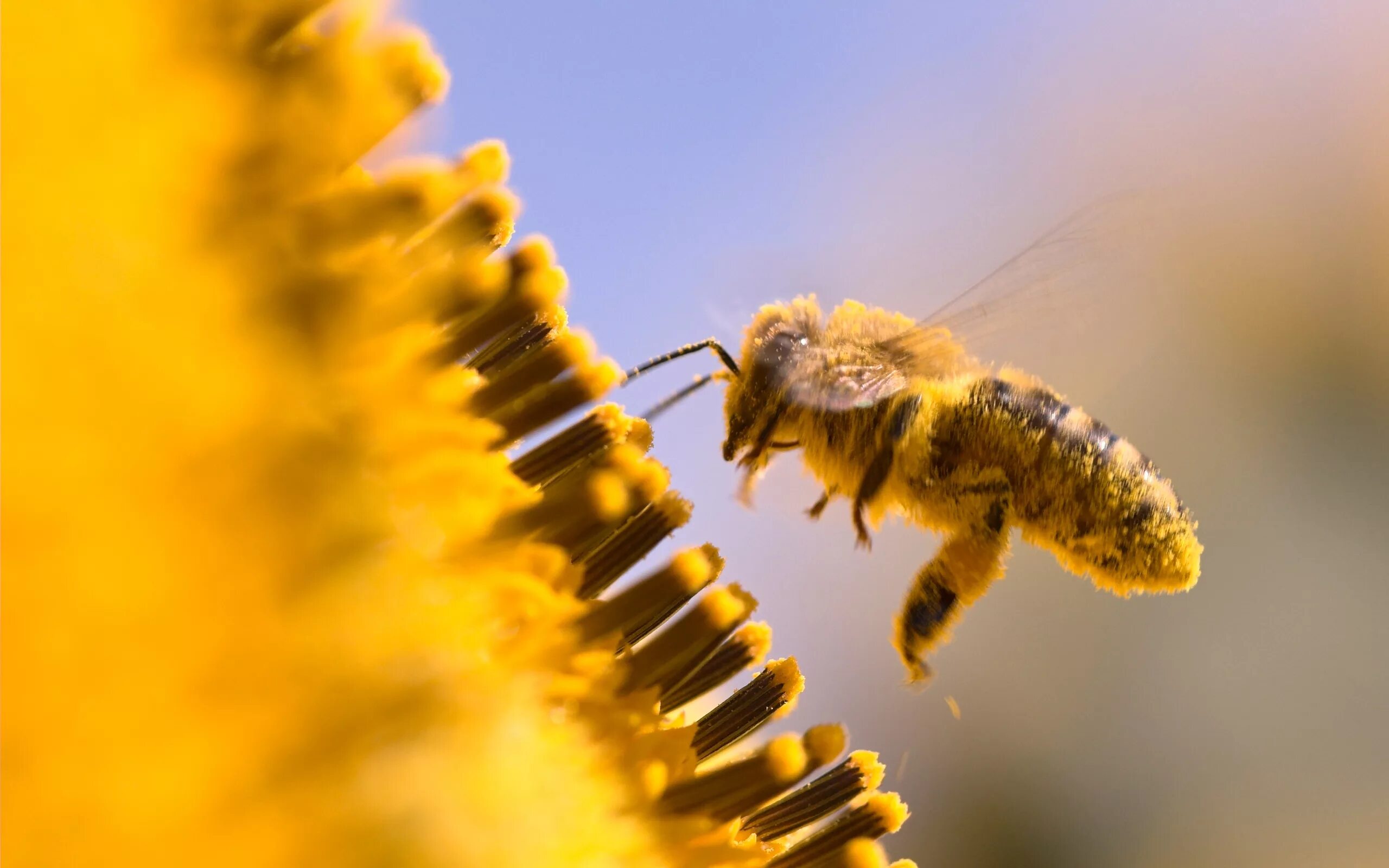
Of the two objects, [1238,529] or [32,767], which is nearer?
[32,767]

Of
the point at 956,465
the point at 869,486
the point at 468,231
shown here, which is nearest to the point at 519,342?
the point at 468,231

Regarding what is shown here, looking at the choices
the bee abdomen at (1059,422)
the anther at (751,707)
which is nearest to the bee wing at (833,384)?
the bee abdomen at (1059,422)

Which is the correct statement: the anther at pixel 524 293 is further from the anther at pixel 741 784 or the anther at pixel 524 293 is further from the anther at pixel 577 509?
the anther at pixel 741 784

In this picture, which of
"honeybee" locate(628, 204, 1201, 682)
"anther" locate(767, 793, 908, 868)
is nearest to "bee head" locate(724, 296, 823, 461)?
"honeybee" locate(628, 204, 1201, 682)

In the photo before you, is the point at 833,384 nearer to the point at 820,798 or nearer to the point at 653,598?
the point at 653,598

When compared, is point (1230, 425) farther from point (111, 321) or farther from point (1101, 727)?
point (111, 321)

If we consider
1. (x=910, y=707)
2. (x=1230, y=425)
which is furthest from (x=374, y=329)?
(x=1230, y=425)

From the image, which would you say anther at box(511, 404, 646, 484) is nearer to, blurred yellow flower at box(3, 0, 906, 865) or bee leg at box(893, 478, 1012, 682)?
blurred yellow flower at box(3, 0, 906, 865)
